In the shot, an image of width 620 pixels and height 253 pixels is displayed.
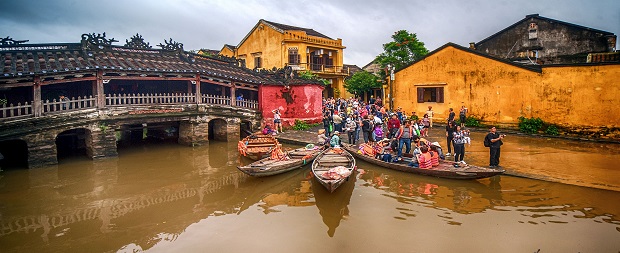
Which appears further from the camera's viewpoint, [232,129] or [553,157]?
[232,129]

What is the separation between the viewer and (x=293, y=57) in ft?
114

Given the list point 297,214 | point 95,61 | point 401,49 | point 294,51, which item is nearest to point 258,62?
point 294,51

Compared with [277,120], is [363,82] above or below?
above

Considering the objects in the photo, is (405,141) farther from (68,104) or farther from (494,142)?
(68,104)

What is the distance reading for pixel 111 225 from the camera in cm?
894

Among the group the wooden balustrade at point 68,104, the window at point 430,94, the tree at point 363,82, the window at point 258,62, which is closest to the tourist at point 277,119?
the wooden balustrade at point 68,104

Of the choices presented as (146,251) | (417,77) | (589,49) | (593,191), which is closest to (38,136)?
(146,251)

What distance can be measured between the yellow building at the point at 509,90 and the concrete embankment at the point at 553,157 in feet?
4.81

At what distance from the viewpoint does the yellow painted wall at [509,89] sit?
1756 centimetres

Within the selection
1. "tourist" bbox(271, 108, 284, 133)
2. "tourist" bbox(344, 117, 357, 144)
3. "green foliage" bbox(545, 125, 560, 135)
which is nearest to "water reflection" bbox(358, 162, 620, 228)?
"tourist" bbox(344, 117, 357, 144)

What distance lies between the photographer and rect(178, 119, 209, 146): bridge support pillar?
18.8 meters

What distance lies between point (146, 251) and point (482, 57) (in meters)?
20.0

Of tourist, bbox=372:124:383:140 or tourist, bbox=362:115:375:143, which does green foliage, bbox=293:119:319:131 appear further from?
tourist, bbox=372:124:383:140

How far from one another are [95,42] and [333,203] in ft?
45.8
